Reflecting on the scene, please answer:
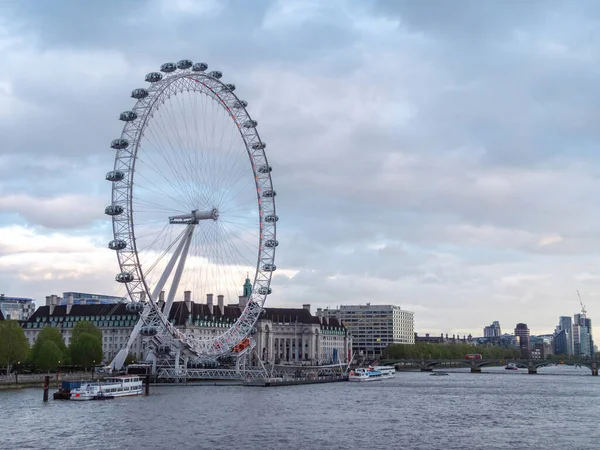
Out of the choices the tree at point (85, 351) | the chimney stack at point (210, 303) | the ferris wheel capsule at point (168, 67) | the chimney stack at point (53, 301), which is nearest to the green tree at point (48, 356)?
the tree at point (85, 351)

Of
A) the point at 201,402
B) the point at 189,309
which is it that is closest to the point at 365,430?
the point at 201,402

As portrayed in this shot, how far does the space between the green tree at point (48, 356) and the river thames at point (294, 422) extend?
1017 cm

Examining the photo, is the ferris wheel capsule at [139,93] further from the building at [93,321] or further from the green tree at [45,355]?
the building at [93,321]

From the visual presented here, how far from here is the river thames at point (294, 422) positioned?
159 feet

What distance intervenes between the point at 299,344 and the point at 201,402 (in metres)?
126

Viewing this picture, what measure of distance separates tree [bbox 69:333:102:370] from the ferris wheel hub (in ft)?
91.7

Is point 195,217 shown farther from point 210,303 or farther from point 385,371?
point 210,303

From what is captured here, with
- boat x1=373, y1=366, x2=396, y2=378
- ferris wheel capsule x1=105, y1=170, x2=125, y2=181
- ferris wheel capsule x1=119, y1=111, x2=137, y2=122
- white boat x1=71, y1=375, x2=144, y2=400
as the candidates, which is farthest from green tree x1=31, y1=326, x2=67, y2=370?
boat x1=373, y1=366, x2=396, y2=378

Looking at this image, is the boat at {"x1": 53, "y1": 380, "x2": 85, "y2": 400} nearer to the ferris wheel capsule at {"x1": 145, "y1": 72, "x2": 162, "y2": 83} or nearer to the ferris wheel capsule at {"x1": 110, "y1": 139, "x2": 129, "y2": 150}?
the ferris wheel capsule at {"x1": 110, "y1": 139, "x2": 129, "y2": 150}

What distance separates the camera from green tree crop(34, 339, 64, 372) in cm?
9575

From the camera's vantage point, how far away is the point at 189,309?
15925 centimetres

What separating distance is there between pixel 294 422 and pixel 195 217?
33.8 m

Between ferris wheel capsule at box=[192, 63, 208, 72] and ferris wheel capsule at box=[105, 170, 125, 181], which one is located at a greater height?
ferris wheel capsule at box=[192, 63, 208, 72]

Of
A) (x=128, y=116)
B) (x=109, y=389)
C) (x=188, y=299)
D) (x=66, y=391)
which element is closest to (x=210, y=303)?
(x=188, y=299)
